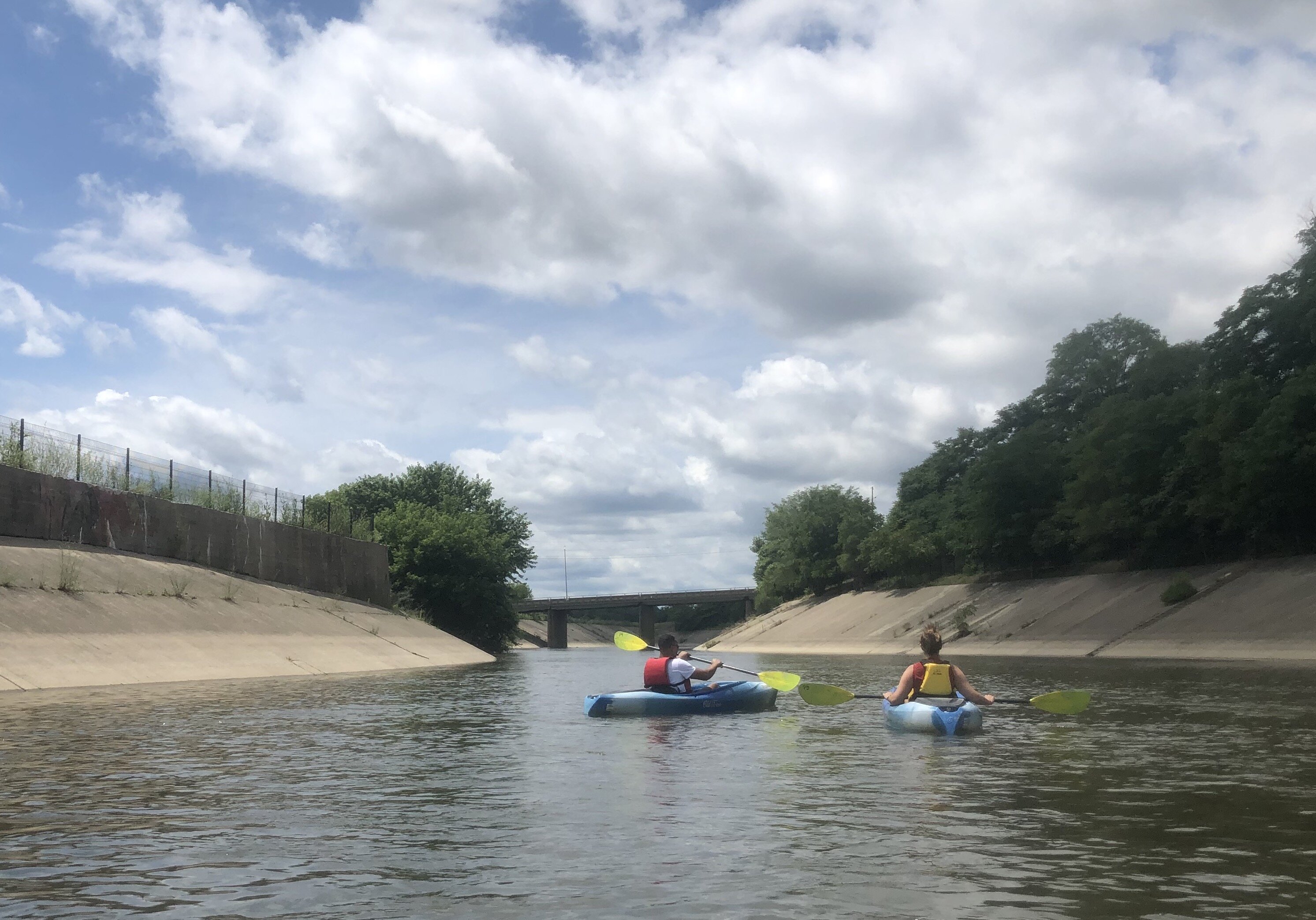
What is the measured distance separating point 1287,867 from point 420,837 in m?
6.35

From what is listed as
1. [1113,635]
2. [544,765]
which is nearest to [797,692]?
[544,765]

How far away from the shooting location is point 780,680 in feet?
83.0

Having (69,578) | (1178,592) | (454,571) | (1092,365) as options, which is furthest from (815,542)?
(69,578)

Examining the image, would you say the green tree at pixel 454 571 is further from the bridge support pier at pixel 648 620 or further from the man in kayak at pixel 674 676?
the bridge support pier at pixel 648 620

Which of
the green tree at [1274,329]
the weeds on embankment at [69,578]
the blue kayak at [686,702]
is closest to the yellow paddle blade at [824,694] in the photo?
the blue kayak at [686,702]

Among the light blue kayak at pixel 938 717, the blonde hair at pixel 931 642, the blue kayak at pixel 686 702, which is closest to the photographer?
the light blue kayak at pixel 938 717

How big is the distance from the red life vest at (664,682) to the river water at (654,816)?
140cm

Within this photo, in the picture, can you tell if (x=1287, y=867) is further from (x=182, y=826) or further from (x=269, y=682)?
(x=269, y=682)

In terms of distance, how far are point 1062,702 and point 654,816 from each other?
11.7 metres

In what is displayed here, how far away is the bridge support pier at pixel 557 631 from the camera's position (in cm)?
14512

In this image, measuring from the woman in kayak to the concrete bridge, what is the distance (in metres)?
122

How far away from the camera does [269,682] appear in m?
30.9

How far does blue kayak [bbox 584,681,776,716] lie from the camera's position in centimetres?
2130

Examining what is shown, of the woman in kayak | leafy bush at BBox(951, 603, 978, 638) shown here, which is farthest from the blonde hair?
leafy bush at BBox(951, 603, 978, 638)
